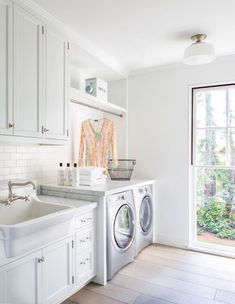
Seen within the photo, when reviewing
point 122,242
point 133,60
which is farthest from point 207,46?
point 122,242

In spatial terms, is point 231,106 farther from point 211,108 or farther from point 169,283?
point 169,283

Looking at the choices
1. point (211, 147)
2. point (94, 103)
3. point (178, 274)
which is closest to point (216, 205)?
point (211, 147)

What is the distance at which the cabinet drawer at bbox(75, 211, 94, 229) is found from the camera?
2045 millimetres

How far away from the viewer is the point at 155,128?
11.2ft

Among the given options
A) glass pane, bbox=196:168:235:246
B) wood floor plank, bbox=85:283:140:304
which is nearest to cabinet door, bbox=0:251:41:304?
wood floor plank, bbox=85:283:140:304

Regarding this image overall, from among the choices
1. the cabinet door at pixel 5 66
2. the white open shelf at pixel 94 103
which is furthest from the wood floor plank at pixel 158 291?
the white open shelf at pixel 94 103

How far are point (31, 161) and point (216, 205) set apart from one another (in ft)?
7.67

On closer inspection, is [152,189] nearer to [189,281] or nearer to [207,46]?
[189,281]

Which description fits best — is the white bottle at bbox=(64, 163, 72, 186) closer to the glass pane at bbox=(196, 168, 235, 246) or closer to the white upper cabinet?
the white upper cabinet

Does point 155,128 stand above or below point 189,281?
above

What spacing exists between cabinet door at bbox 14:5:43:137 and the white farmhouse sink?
605 mm

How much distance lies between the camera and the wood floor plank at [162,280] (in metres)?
2.18

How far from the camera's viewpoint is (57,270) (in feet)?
5.97

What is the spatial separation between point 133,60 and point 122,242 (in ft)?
7.22
